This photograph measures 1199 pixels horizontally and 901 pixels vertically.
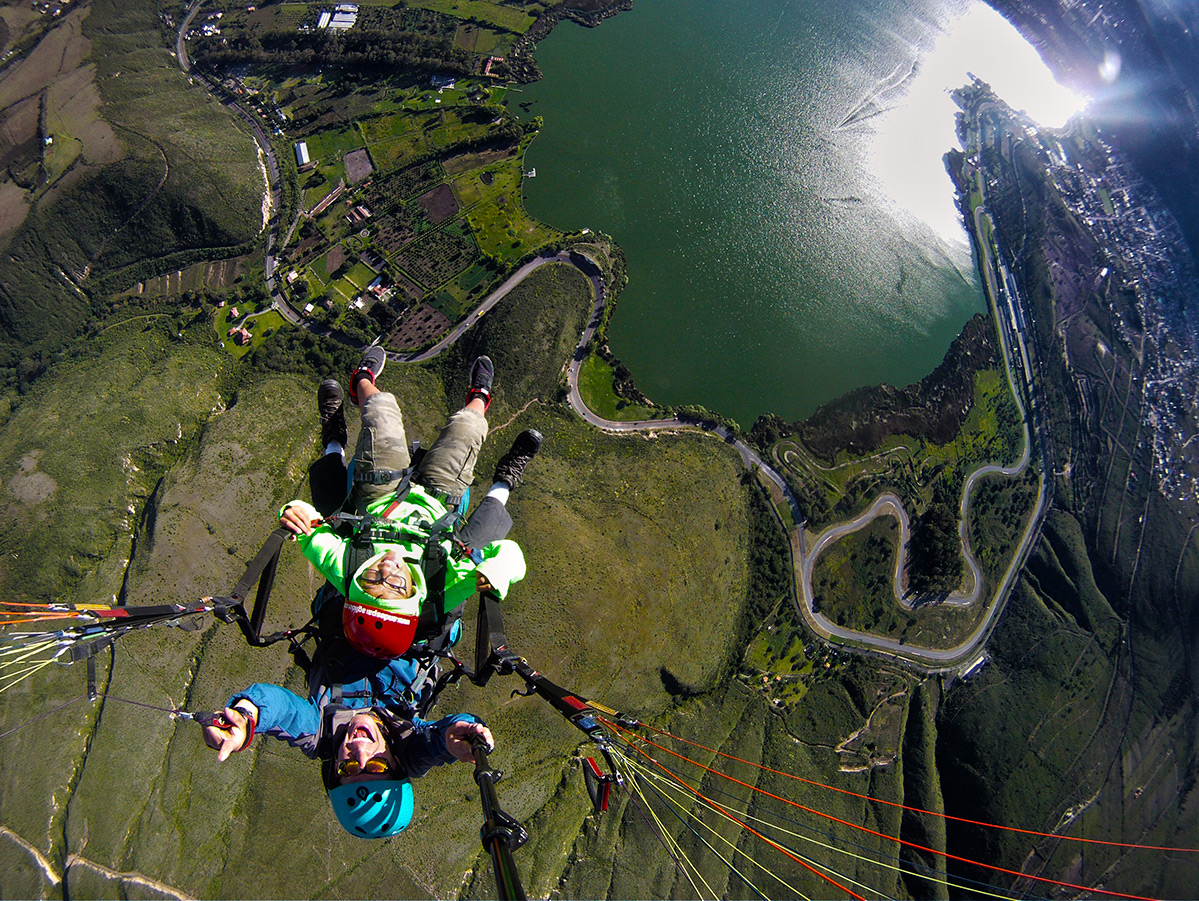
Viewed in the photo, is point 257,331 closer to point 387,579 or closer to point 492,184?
point 492,184

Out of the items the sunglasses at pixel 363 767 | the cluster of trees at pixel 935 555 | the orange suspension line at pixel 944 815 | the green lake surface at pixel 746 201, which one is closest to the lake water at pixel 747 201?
the green lake surface at pixel 746 201

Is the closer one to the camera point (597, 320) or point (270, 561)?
point (270, 561)

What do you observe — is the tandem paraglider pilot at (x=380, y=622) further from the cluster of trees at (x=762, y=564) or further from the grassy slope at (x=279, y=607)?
the cluster of trees at (x=762, y=564)

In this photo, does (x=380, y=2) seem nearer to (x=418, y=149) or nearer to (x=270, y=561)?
(x=418, y=149)

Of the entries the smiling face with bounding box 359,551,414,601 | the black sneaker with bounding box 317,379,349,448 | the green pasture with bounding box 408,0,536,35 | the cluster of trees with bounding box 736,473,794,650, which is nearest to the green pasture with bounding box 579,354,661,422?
the cluster of trees with bounding box 736,473,794,650

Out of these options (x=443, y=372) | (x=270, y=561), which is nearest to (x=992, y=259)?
(x=443, y=372)

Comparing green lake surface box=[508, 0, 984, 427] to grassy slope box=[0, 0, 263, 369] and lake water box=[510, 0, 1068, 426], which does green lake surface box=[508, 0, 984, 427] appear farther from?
grassy slope box=[0, 0, 263, 369]
